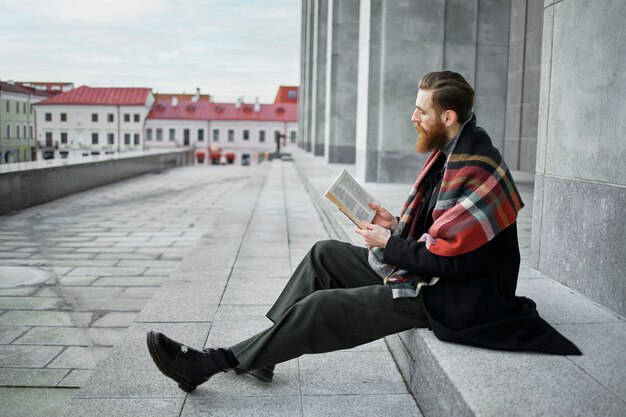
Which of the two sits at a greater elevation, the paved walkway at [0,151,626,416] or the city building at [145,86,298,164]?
the city building at [145,86,298,164]

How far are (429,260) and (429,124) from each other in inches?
26.0

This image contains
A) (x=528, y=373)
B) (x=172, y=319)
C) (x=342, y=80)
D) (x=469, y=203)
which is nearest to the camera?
(x=528, y=373)

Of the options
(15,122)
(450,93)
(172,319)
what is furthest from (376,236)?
(15,122)

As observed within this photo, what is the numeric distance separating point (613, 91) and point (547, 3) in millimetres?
1204

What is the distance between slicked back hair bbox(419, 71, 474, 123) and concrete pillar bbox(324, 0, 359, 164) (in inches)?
766

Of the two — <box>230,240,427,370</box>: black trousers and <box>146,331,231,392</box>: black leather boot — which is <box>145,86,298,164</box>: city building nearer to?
<box>146,331,231,392</box>: black leather boot

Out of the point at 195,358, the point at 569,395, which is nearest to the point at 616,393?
the point at 569,395

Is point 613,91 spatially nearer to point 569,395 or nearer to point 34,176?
point 569,395

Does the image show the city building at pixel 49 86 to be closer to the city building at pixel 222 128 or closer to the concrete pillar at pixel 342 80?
the city building at pixel 222 128

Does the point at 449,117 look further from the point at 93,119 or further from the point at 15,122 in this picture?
the point at 93,119

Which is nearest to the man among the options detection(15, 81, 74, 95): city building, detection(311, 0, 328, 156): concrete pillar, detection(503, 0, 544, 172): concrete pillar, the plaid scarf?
the plaid scarf

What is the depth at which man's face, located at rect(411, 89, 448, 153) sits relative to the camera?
3.27m

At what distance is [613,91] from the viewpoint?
4031mm

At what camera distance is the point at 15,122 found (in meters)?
75.1
